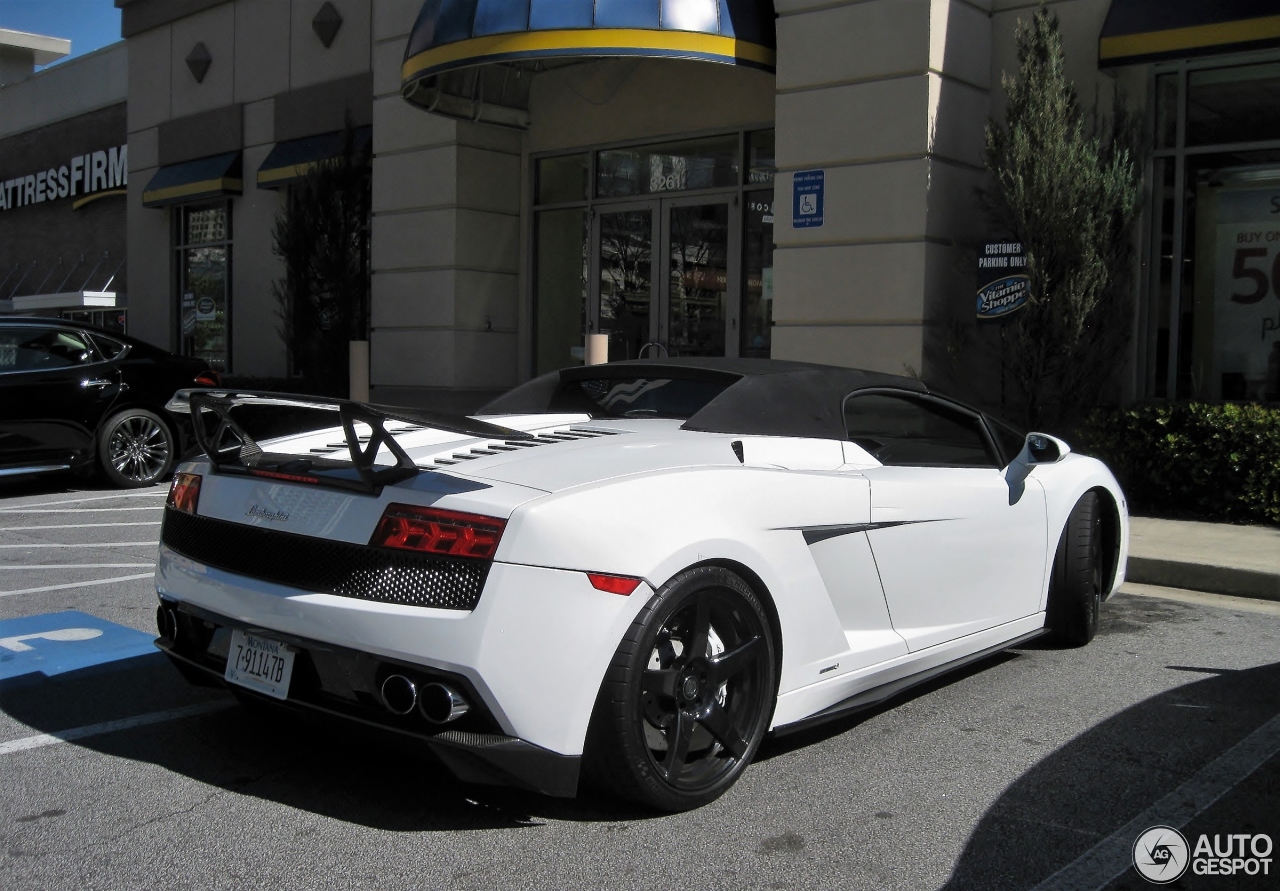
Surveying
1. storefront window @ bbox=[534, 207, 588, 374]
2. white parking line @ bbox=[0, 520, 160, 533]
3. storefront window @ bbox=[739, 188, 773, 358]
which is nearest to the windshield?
white parking line @ bbox=[0, 520, 160, 533]

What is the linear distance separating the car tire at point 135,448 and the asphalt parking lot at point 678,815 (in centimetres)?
580

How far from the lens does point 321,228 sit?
15.5 m

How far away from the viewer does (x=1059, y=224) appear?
9.66 meters

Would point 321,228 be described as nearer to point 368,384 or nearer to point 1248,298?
point 368,384

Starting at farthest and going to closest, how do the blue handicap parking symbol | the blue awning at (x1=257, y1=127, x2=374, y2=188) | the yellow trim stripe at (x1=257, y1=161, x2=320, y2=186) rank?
the yellow trim stripe at (x1=257, y1=161, x2=320, y2=186)
the blue awning at (x1=257, y1=127, x2=374, y2=188)
the blue handicap parking symbol

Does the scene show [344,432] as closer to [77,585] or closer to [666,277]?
[77,585]

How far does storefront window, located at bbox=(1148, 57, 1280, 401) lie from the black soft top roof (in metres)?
6.56

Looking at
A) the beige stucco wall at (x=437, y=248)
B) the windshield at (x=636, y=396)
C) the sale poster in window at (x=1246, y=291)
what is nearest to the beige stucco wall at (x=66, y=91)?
the beige stucco wall at (x=437, y=248)

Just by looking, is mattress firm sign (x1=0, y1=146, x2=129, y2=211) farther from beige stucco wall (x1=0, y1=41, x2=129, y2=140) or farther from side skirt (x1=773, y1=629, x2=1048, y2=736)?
side skirt (x1=773, y1=629, x2=1048, y2=736)

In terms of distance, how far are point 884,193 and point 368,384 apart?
7.14 m

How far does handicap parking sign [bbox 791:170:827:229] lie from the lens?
36.0 feet

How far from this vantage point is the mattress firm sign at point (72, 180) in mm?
22688

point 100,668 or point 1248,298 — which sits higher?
point 1248,298

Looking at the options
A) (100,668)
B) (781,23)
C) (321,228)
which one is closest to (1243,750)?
(100,668)
